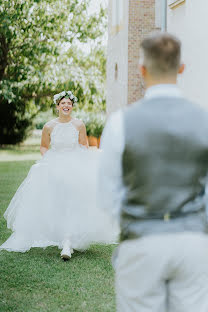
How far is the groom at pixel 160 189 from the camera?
2.19 m

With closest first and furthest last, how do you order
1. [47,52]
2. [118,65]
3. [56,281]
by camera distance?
[56,281]
[118,65]
[47,52]

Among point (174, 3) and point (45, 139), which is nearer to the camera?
point (45, 139)

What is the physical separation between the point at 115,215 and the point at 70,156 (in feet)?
15.3

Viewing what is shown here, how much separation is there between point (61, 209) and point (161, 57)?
4.81m

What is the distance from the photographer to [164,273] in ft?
7.39

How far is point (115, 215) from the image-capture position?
2.38 metres

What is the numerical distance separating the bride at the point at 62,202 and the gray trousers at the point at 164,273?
170 inches

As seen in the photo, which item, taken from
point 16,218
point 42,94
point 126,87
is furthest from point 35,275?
point 42,94

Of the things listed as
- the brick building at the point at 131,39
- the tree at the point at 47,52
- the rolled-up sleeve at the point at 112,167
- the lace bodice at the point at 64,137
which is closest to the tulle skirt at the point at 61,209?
the lace bodice at the point at 64,137

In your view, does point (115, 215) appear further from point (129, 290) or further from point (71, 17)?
point (71, 17)

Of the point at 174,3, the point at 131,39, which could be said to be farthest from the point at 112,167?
the point at 131,39

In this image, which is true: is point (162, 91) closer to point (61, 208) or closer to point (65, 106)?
point (61, 208)

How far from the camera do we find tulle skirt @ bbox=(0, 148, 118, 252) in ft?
22.0

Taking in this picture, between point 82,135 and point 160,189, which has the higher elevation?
point 160,189
